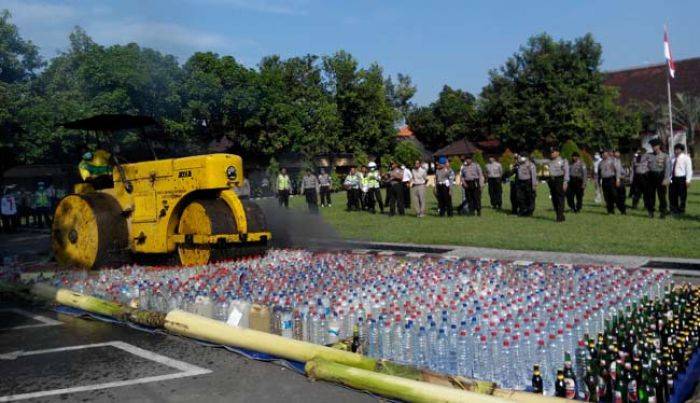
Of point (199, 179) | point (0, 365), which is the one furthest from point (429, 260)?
point (0, 365)

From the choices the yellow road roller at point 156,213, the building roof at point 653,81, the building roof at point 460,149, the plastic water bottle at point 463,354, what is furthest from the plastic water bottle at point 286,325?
the building roof at point 653,81

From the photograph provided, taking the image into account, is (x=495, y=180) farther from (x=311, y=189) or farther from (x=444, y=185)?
(x=311, y=189)

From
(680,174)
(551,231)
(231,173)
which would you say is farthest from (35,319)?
(680,174)

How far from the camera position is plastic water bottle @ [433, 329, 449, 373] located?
17.6 ft

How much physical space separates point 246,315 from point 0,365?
7.46 feet

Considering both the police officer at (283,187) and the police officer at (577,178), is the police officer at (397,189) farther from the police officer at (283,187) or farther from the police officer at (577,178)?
the police officer at (283,187)

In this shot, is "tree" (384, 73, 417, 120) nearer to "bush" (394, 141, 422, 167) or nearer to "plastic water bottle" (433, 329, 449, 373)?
"bush" (394, 141, 422, 167)

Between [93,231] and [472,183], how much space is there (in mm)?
12265

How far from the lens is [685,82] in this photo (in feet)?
207

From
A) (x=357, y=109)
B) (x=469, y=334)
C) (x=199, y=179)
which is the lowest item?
(x=469, y=334)

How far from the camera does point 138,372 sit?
5.72 metres

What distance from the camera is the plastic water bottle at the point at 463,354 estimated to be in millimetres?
5320

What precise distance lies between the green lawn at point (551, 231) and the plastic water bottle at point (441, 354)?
6.91 meters

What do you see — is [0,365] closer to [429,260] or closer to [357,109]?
[429,260]
